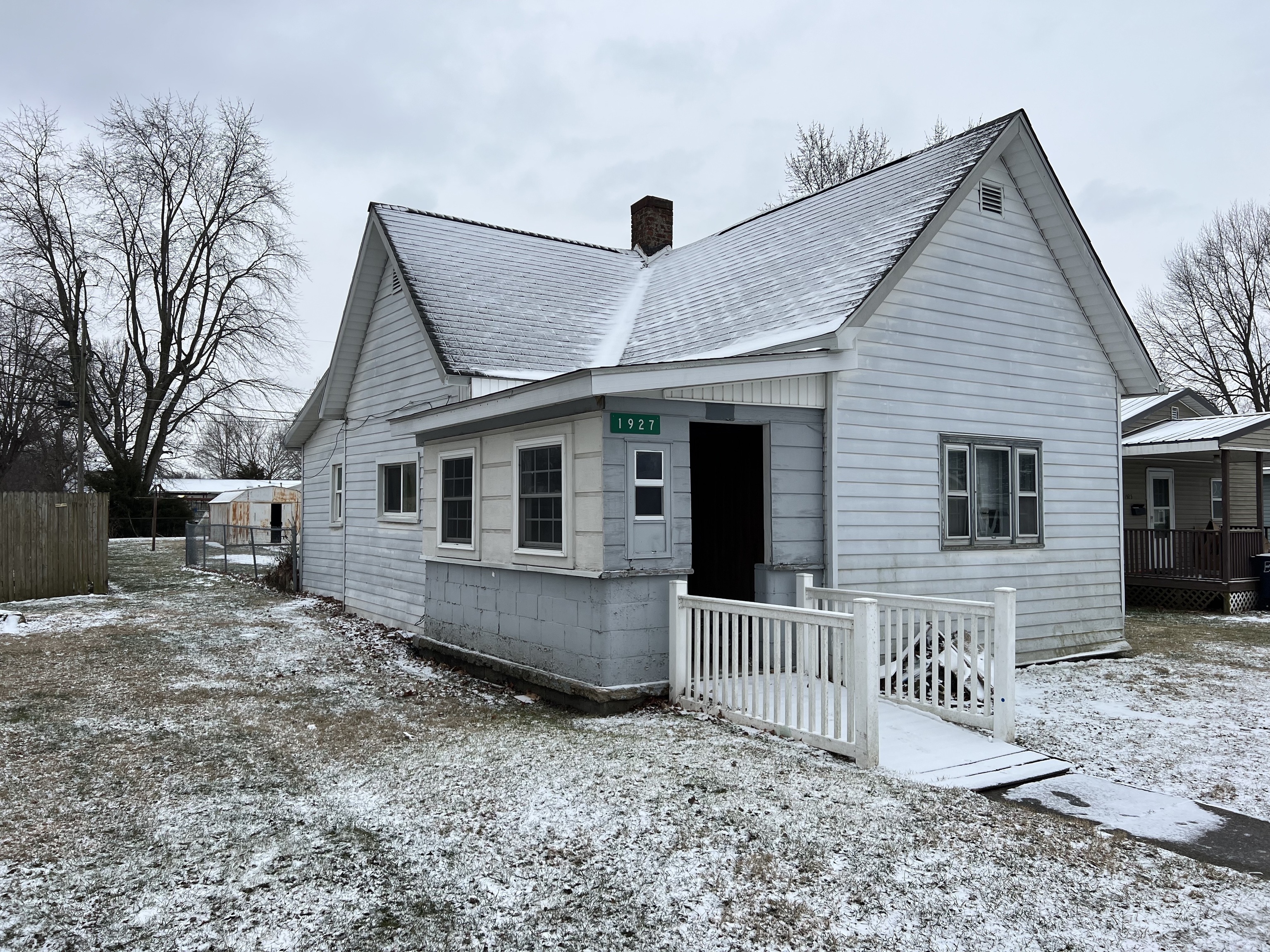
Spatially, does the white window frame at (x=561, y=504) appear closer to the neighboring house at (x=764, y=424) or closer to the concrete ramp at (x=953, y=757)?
the neighboring house at (x=764, y=424)

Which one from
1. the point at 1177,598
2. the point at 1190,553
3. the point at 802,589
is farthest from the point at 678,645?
the point at 1177,598

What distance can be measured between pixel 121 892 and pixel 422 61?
12793 millimetres

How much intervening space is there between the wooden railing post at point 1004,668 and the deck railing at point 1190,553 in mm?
11972

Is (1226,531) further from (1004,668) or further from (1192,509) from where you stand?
(1004,668)

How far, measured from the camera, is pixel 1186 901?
3926 millimetres

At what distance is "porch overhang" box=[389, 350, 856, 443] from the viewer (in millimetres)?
6965

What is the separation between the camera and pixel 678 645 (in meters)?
7.41

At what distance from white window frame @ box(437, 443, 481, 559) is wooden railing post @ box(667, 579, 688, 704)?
2.77 metres

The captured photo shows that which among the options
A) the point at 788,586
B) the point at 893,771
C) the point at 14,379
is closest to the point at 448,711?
the point at 788,586

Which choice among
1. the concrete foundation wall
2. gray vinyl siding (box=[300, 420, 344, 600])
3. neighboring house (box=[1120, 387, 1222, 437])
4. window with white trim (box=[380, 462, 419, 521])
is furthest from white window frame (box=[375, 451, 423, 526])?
neighboring house (box=[1120, 387, 1222, 437])

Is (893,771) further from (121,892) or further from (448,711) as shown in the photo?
(121,892)

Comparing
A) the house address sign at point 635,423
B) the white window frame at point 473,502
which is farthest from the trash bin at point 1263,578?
the white window frame at point 473,502

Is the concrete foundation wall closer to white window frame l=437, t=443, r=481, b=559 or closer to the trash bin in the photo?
white window frame l=437, t=443, r=481, b=559

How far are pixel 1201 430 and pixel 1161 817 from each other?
50.2ft
